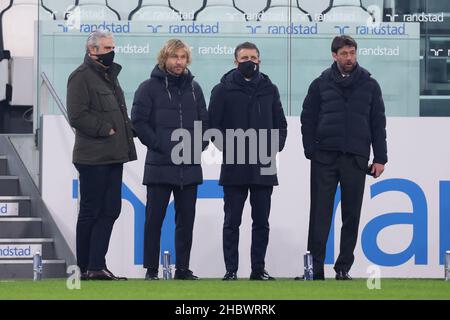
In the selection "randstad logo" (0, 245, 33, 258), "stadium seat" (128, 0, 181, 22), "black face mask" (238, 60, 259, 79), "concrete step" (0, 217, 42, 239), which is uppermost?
"stadium seat" (128, 0, 181, 22)

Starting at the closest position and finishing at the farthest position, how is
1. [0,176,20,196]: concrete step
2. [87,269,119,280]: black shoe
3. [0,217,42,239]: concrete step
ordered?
[87,269,119,280]: black shoe → [0,217,42,239]: concrete step → [0,176,20,196]: concrete step

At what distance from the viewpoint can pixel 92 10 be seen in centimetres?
1357

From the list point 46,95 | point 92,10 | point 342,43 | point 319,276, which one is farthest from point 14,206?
point 342,43

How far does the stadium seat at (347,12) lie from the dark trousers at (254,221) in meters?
2.14

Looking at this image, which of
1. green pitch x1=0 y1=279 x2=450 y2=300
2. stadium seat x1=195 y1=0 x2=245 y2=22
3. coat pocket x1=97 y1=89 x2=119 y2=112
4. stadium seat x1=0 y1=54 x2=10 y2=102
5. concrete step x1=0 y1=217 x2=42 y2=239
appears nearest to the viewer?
green pitch x1=0 y1=279 x2=450 y2=300

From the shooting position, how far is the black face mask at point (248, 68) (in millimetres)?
12008

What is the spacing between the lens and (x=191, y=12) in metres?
13.6

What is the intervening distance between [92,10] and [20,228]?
2005mm

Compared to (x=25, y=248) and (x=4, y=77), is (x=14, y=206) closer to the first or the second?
(x=25, y=248)

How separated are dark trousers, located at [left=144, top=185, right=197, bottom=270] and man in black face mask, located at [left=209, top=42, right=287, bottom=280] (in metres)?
0.30

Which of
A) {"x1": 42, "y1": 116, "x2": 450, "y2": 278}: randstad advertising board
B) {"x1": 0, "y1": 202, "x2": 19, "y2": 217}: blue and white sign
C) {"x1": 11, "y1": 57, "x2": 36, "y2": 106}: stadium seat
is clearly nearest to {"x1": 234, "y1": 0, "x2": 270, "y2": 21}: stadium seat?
{"x1": 42, "y1": 116, "x2": 450, "y2": 278}: randstad advertising board

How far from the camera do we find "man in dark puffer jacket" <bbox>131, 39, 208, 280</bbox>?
11.9m

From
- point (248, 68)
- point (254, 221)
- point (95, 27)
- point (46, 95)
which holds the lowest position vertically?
point (254, 221)

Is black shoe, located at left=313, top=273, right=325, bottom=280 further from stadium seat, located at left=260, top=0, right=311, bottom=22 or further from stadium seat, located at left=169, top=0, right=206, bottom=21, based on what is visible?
stadium seat, located at left=169, top=0, right=206, bottom=21
